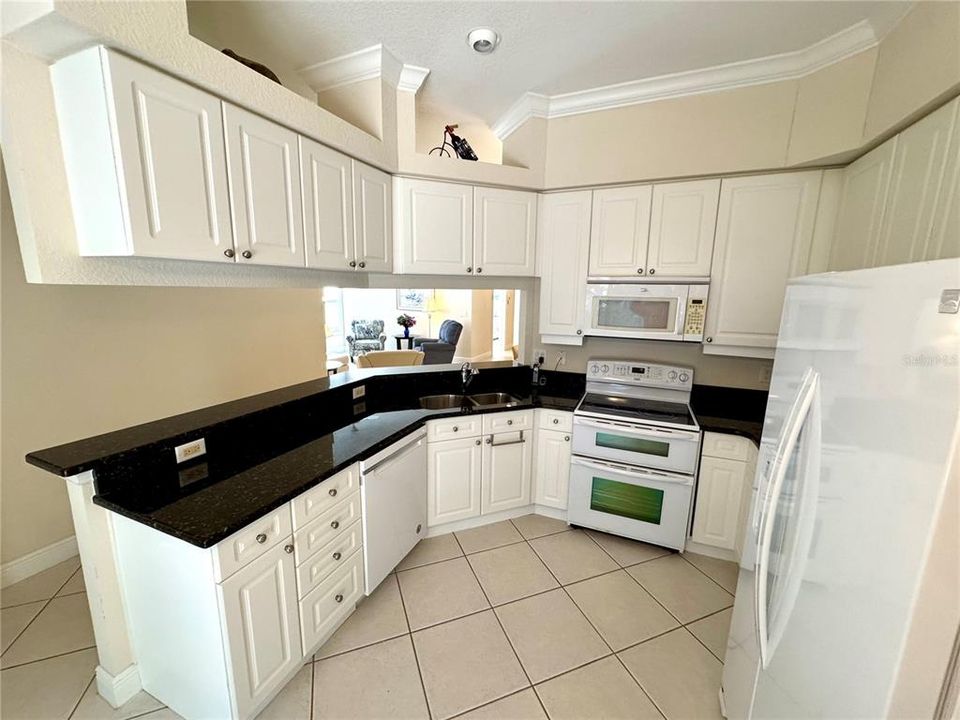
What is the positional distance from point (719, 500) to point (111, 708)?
120 inches

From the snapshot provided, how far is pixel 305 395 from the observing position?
210 cm

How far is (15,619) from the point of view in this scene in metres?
1.87

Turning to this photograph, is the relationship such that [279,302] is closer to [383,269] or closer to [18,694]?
[383,269]

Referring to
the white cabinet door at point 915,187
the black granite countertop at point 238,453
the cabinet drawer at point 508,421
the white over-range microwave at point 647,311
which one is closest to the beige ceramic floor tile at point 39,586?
the black granite countertop at point 238,453

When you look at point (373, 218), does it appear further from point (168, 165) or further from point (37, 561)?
point (37, 561)

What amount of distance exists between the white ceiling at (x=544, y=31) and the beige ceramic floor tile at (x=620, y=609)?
9.53 feet

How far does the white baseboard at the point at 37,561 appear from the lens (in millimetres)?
2086

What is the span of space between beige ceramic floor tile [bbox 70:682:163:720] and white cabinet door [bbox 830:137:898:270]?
3.63 meters

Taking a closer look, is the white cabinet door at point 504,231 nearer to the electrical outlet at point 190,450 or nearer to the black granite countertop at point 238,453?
the black granite countertop at point 238,453

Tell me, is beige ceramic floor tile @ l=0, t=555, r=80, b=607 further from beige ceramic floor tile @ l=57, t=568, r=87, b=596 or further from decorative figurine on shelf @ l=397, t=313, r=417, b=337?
decorative figurine on shelf @ l=397, t=313, r=417, b=337

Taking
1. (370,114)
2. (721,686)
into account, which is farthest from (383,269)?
(721,686)

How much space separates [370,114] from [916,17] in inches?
99.1

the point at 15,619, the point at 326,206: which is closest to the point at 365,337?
the point at 326,206

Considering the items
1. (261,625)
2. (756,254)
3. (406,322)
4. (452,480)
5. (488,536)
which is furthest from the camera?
(406,322)
